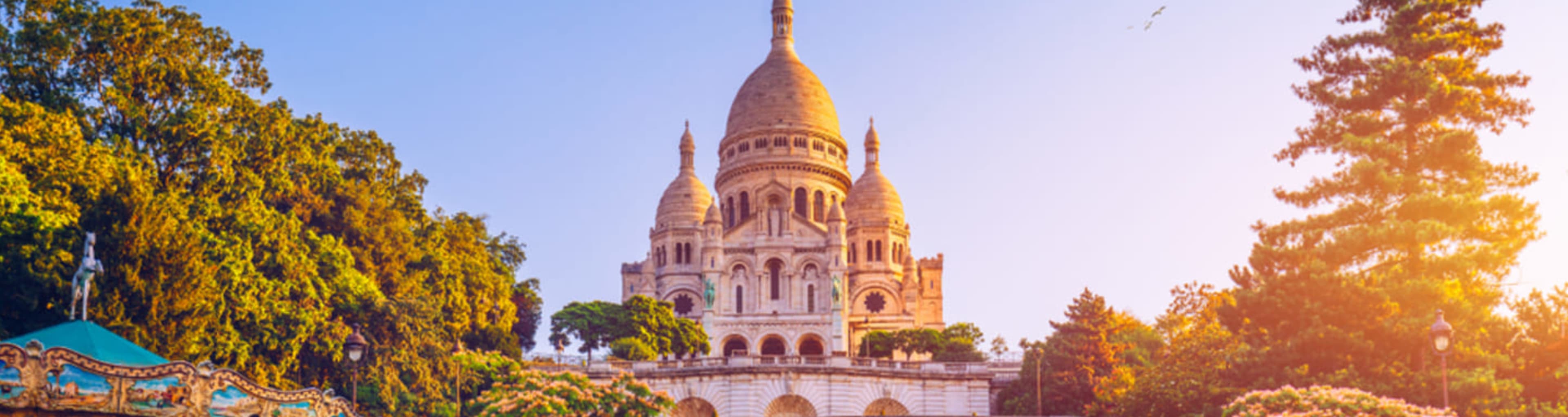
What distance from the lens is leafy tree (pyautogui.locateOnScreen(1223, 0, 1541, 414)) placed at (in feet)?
97.5

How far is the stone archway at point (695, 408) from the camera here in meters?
49.8

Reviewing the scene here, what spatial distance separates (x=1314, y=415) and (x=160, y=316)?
22.7 meters

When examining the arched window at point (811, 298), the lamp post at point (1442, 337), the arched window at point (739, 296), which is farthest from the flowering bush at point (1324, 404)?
the arched window at point (739, 296)

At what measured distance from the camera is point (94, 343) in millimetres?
22609

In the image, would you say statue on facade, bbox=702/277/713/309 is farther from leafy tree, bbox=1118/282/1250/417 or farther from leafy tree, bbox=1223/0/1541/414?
leafy tree, bbox=1223/0/1541/414

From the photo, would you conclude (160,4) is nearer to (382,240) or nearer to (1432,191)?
(382,240)

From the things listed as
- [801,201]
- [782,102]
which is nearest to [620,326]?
[801,201]

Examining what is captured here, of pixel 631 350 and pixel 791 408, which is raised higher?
pixel 631 350

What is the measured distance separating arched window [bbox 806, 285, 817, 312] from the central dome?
13.1 m

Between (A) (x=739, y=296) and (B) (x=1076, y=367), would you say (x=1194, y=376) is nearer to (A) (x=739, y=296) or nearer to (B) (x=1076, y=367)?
(B) (x=1076, y=367)

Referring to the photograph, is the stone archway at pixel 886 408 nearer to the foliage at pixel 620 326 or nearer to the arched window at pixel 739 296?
the foliage at pixel 620 326

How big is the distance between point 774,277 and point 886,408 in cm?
3146

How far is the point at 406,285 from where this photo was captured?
138ft

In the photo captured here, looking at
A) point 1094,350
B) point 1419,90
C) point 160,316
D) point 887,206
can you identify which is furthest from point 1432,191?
point 887,206
